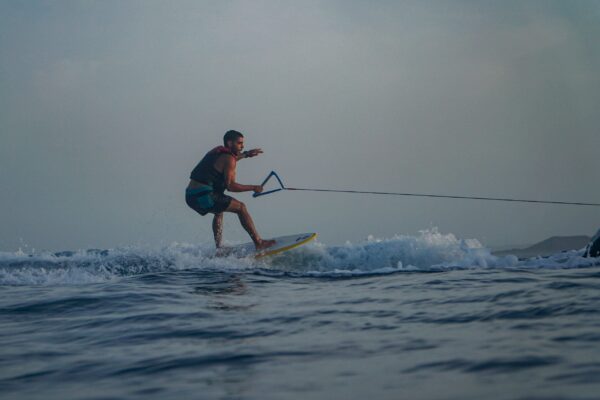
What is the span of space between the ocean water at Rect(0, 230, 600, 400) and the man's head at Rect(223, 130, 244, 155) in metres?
3.03

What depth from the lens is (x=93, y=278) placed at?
343 inches

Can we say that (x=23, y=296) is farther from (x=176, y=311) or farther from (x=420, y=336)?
(x=420, y=336)

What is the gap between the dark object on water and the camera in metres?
8.15

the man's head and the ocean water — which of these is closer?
the ocean water

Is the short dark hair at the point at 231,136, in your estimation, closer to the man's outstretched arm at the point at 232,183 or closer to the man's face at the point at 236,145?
the man's face at the point at 236,145

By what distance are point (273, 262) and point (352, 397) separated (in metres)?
7.95

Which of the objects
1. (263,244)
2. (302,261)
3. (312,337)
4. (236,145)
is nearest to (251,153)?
(236,145)

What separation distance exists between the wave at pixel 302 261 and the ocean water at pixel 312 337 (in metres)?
0.71

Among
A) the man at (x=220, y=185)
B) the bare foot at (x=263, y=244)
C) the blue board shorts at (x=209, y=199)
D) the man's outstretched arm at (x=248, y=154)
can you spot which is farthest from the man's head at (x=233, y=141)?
the bare foot at (x=263, y=244)

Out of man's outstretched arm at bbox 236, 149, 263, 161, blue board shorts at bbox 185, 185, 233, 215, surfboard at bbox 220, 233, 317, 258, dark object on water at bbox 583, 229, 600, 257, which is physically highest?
man's outstretched arm at bbox 236, 149, 263, 161

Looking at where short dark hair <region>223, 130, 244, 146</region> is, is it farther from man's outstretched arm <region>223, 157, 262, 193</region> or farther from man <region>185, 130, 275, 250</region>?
man's outstretched arm <region>223, 157, 262, 193</region>

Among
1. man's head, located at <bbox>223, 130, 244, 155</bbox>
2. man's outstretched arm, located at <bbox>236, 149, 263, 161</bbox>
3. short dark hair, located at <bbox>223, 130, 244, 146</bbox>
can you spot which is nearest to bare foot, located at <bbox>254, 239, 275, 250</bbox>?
man's outstretched arm, located at <bbox>236, 149, 263, 161</bbox>

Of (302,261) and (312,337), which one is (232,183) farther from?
(312,337)

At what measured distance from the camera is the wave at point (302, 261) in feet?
28.5
